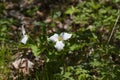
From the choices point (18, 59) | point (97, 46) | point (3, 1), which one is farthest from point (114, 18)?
point (3, 1)

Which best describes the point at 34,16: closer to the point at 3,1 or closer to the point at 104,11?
the point at 3,1

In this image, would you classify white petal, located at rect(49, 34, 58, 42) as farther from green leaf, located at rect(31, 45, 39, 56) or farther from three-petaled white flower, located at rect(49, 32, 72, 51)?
green leaf, located at rect(31, 45, 39, 56)

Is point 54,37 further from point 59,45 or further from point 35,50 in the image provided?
point 35,50

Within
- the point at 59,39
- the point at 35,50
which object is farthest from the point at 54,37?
the point at 35,50

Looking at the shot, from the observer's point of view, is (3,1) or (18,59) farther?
(3,1)

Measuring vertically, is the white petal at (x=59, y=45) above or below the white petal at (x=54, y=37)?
below

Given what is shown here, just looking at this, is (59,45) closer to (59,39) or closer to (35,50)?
(59,39)

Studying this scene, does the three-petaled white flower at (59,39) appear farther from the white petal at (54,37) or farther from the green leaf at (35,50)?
the green leaf at (35,50)

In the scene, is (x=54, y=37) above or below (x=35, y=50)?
above

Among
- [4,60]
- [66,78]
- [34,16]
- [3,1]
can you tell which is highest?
[3,1]

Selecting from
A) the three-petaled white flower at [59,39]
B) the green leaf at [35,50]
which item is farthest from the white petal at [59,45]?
the green leaf at [35,50]

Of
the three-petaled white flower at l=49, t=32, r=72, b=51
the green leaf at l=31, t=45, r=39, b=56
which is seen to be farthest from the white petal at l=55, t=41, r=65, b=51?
the green leaf at l=31, t=45, r=39, b=56
